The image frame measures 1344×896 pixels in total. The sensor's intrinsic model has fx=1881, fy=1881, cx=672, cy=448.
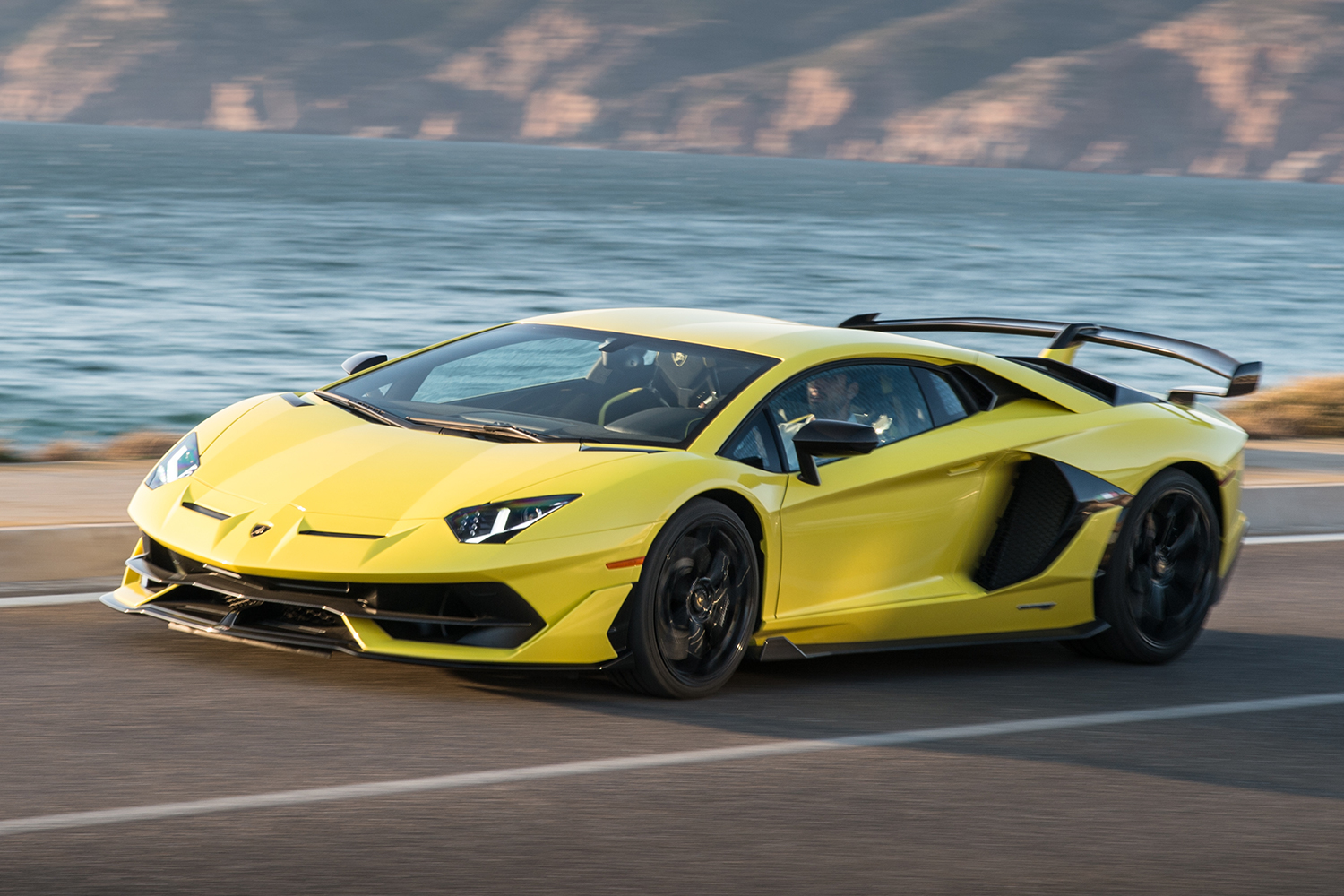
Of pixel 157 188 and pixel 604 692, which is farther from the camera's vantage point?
pixel 157 188

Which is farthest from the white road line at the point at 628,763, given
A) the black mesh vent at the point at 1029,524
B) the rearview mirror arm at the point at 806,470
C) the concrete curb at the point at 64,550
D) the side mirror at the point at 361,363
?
the concrete curb at the point at 64,550

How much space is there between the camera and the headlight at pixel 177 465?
6383 millimetres

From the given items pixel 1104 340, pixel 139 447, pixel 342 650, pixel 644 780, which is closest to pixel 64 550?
pixel 342 650

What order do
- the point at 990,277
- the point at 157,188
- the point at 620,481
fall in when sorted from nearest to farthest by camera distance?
1. the point at 620,481
2. the point at 990,277
3. the point at 157,188

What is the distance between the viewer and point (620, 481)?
5945 millimetres

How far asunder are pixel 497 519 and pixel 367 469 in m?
0.55

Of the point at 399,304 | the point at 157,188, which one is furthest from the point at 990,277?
the point at 157,188

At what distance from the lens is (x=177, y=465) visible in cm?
644

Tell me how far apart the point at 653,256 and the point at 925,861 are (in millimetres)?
56933

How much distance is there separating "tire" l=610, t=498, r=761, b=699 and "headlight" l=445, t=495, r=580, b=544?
1.24 feet

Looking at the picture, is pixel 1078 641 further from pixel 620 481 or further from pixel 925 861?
pixel 925 861

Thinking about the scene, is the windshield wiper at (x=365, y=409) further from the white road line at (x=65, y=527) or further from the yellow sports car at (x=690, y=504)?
the white road line at (x=65, y=527)

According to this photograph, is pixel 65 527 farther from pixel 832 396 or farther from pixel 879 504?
pixel 879 504

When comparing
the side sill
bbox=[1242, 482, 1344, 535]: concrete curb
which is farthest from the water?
the side sill
